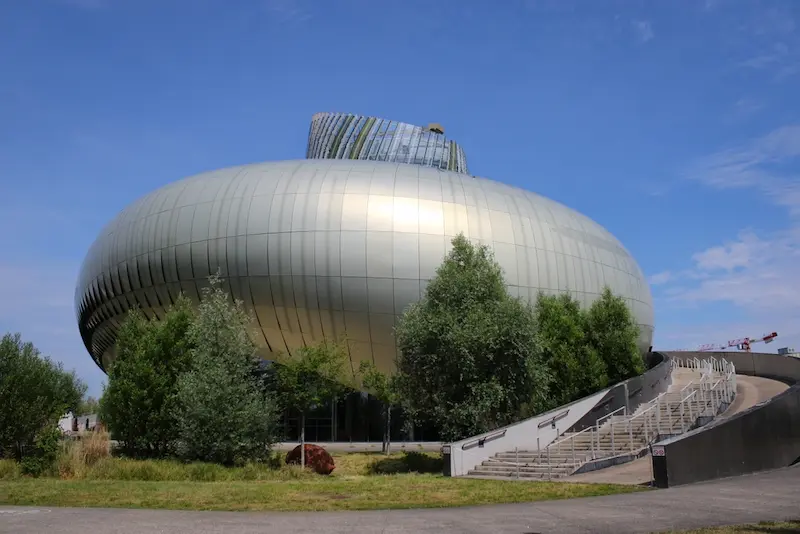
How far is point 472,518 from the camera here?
35.2 ft

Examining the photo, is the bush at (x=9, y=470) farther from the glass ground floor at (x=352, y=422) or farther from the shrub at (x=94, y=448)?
the glass ground floor at (x=352, y=422)

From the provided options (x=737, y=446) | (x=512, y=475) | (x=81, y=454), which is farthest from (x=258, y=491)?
(x=737, y=446)

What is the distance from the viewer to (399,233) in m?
35.8

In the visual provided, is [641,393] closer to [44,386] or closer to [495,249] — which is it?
[495,249]

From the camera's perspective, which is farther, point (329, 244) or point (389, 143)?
point (389, 143)

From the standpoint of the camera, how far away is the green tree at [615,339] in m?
31.0

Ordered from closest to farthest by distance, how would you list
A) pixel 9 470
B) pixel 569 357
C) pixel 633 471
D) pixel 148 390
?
pixel 633 471 < pixel 9 470 < pixel 148 390 < pixel 569 357

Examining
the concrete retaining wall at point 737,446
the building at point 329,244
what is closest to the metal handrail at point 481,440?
the concrete retaining wall at point 737,446

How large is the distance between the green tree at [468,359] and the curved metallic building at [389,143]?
46.7 meters

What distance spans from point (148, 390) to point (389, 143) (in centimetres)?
5188

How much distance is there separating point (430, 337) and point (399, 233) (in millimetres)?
12970

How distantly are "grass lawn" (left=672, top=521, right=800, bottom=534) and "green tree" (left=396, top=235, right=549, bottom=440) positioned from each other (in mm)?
13184

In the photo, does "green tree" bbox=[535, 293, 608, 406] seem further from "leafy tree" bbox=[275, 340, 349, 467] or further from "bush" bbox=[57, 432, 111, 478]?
"bush" bbox=[57, 432, 111, 478]

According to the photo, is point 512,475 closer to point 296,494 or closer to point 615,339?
point 296,494
